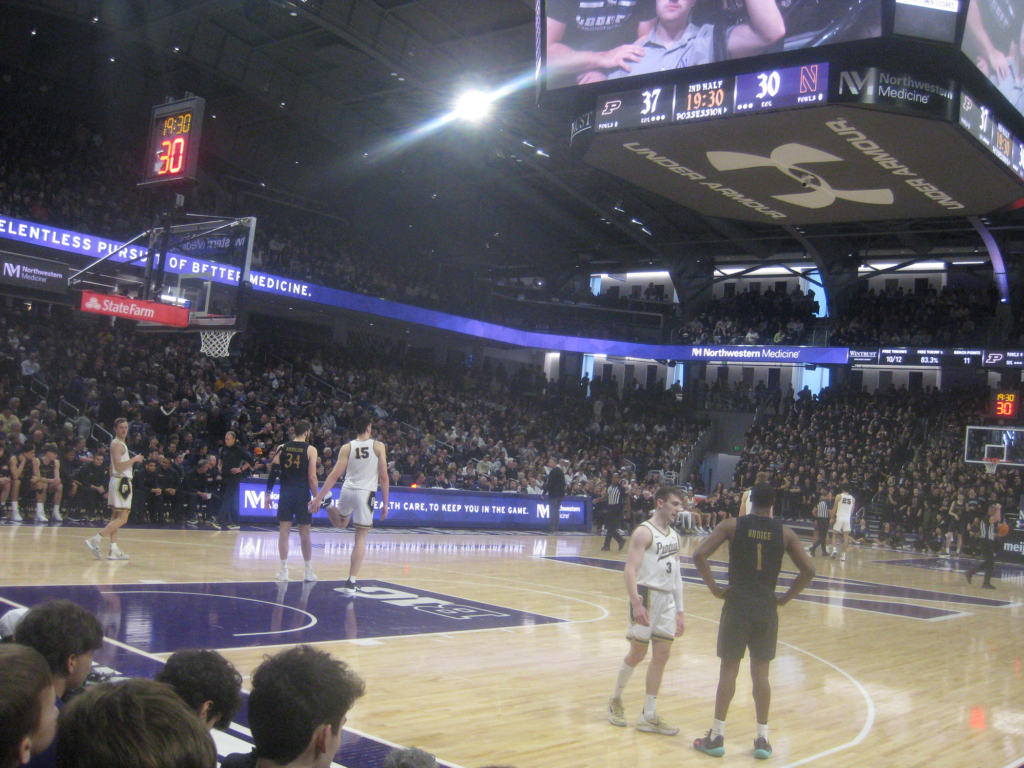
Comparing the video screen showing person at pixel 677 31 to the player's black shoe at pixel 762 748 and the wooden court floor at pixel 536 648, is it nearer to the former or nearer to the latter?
the wooden court floor at pixel 536 648

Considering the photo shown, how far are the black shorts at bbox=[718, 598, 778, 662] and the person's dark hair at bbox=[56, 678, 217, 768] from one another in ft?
14.8

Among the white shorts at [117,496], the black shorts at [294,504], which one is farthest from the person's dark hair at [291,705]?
the white shorts at [117,496]

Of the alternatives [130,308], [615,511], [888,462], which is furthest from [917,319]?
[130,308]

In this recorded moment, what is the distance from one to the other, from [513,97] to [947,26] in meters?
12.8

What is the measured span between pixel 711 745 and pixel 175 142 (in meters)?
13.0

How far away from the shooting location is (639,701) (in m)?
6.42

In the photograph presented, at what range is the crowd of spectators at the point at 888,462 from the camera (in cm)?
2697

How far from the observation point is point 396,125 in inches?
1117

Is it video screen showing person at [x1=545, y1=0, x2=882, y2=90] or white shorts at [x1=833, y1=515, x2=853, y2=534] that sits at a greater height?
video screen showing person at [x1=545, y1=0, x2=882, y2=90]

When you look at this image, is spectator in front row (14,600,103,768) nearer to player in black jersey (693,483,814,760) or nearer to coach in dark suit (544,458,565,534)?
player in black jersey (693,483,814,760)

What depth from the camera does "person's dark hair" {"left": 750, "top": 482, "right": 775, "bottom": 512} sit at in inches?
Result: 225

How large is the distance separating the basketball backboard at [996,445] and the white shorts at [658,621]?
22.7 m

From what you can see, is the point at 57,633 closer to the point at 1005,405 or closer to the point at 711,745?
the point at 711,745

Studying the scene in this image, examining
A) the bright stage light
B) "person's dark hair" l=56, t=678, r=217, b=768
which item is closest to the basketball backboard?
the bright stage light
